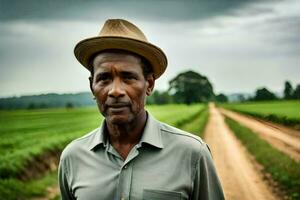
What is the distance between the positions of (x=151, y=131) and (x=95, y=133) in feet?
0.89

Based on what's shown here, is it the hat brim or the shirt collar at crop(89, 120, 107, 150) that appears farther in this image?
the shirt collar at crop(89, 120, 107, 150)

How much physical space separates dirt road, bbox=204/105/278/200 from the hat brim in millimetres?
3557

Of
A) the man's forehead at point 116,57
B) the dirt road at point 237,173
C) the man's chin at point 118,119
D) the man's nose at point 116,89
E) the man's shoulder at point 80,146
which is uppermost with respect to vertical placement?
the man's forehead at point 116,57

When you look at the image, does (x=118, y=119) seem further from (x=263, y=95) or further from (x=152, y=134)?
(x=263, y=95)

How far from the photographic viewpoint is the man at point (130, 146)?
208 centimetres

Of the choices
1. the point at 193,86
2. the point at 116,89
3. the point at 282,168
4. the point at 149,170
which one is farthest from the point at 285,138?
the point at 116,89

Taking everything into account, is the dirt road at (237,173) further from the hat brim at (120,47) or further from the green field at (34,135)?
the hat brim at (120,47)

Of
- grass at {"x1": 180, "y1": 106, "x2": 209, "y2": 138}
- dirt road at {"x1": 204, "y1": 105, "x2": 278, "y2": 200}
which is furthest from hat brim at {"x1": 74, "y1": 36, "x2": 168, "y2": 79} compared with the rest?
grass at {"x1": 180, "y1": 106, "x2": 209, "y2": 138}

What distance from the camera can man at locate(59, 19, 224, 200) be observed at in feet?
6.82

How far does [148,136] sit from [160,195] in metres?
0.26

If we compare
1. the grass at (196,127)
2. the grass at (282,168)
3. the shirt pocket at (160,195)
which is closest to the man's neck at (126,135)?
the shirt pocket at (160,195)

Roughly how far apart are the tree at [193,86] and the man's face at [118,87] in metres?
3.26

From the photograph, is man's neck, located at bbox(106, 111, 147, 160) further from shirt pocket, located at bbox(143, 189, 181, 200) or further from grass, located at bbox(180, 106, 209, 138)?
grass, located at bbox(180, 106, 209, 138)

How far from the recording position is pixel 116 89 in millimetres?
2088
